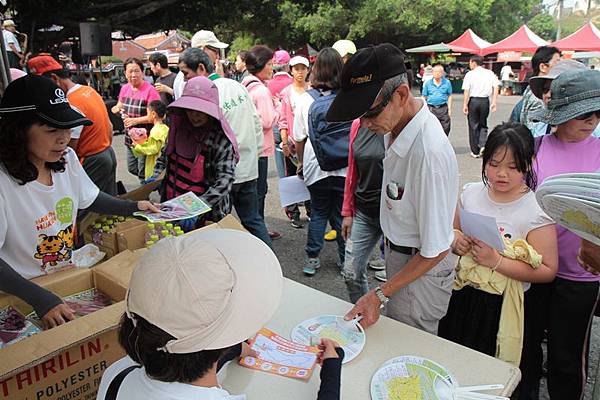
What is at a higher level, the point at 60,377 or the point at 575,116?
the point at 575,116

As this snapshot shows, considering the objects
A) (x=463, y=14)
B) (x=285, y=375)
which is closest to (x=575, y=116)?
(x=285, y=375)

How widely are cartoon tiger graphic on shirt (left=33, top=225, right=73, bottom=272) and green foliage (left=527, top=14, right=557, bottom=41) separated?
69342 millimetres

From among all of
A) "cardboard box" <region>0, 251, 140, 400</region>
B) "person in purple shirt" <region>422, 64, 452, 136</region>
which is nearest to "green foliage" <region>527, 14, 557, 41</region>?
"person in purple shirt" <region>422, 64, 452, 136</region>

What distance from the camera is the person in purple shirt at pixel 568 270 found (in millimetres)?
1741

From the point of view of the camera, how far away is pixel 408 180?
1464 mm

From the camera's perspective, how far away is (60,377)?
1298 mm

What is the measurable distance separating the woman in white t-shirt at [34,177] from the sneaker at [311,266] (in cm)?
207

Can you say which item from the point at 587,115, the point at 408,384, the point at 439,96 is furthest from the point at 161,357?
the point at 439,96

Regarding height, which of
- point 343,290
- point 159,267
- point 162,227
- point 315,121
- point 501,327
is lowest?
point 343,290

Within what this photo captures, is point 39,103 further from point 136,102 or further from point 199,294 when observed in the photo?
point 136,102

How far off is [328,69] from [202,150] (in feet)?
3.85

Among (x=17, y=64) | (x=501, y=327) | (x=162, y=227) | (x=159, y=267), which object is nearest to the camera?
(x=159, y=267)

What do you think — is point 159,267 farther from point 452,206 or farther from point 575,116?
point 575,116

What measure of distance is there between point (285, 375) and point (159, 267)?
61 cm
